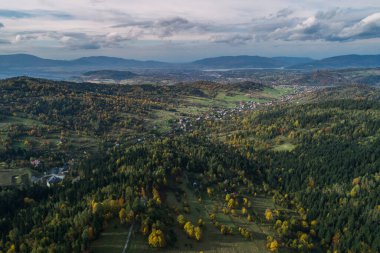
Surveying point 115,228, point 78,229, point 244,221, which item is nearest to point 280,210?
point 244,221

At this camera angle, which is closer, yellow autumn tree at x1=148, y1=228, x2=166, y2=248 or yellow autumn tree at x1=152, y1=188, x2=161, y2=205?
yellow autumn tree at x1=148, y1=228, x2=166, y2=248

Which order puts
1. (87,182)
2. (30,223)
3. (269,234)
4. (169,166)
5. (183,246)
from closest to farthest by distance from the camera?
(183,246) < (30,223) < (269,234) < (87,182) < (169,166)

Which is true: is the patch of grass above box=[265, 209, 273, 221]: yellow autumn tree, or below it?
above

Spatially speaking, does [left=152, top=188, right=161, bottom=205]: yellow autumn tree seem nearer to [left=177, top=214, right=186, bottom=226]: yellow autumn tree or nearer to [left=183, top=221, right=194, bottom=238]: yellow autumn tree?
[left=177, top=214, right=186, bottom=226]: yellow autumn tree

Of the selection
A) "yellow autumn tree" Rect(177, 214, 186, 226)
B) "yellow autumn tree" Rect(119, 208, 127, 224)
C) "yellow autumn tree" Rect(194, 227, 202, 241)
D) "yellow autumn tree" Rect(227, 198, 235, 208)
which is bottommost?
"yellow autumn tree" Rect(227, 198, 235, 208)

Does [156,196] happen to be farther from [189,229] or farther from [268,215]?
[268,215]

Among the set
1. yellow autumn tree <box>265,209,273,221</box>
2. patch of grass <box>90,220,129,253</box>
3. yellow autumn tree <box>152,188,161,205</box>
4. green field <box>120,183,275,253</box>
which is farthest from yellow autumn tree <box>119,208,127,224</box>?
yellow autumn tree <box>265,209,273,221</box>

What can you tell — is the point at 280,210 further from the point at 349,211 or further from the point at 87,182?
the point at 87,182

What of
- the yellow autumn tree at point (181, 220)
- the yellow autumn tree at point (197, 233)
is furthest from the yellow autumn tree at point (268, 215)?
the yellow autumn tree at point (181, 220)
